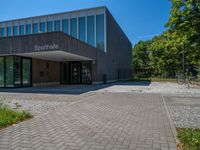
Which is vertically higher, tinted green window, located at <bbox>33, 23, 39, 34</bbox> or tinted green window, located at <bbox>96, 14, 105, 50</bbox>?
tinted green window, located at <bbox>33, 23, 39, 34</bbox>

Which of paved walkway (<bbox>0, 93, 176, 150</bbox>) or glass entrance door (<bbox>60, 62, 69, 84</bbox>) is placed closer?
paved walkway (<bbox>0, 93, 176, 150</bbox>)

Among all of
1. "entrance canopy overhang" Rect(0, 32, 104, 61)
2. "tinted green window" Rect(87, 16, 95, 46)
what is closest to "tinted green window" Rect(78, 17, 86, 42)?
"tinted green window" Rect(87, 16, 95, 46)

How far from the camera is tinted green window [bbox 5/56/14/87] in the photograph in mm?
18578

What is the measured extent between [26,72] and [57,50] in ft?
18.9

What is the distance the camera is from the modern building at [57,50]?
55.4 ft

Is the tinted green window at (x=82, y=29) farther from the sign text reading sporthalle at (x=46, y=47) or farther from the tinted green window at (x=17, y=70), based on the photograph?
the sign text reading sporthalle at (x=46, y=47)

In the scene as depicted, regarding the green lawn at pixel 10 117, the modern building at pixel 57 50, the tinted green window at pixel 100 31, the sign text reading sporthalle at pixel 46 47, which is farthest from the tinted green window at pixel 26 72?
the green lawn at pixel 10 117

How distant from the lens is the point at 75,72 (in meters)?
Answer: 26.7

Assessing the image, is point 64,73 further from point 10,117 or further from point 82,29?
point 10,117

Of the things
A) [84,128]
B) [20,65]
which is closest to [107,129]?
[84,128]

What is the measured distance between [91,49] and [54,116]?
17.0 m

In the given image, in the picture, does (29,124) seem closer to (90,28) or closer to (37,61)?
(37,61)

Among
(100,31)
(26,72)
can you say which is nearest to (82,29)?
(100,31)

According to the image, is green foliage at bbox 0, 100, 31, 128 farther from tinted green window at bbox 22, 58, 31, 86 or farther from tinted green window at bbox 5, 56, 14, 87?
tinted green window at bbox 22, 58, 31, 86
